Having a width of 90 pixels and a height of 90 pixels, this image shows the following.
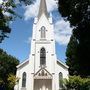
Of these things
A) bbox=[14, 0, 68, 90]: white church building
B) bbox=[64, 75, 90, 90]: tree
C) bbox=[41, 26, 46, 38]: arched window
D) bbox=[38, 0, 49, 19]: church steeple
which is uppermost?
bbox=[38, 0, 49, 19]: church steeple

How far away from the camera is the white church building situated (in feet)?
150

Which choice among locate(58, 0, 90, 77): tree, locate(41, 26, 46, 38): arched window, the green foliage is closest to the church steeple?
locate(41, 26, 46, 38): arched window

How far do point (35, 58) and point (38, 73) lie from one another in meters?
3.16

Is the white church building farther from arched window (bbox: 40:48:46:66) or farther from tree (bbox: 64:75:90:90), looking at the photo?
tree (bbox: 64:75:90:90)

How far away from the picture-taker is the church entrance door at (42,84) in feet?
150

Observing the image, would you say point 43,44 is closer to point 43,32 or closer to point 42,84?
point 43,32

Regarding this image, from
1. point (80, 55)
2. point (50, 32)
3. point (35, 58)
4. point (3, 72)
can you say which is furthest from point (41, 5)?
point (80, 55)

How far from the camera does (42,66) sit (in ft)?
154

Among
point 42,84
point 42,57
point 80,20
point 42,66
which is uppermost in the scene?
point 42,57

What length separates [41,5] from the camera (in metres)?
55.1

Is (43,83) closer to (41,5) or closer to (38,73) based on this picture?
(38,73)

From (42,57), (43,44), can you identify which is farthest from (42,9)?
(42,57)

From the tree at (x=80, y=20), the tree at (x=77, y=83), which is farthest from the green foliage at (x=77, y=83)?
the tree at (x=80, y=20)

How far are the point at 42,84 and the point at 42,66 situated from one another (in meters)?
3.28
